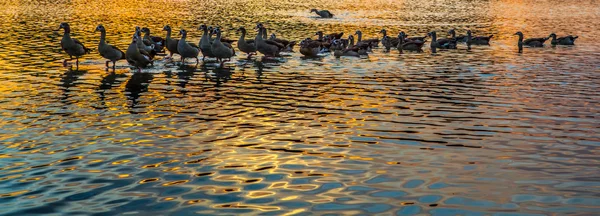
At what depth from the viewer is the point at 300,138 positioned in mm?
19484

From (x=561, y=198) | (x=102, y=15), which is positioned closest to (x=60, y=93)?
(x=561, y=198)

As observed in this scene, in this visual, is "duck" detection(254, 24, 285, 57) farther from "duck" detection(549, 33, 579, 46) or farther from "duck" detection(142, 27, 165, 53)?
"duck" detection(549, 33, 579, 46)

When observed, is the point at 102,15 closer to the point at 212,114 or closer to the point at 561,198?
the point at 212,114

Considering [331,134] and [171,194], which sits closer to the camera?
[171,194]

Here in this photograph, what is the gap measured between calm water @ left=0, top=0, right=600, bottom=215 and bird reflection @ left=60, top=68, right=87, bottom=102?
0.12 metres

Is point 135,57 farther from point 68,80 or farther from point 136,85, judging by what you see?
point 136,85

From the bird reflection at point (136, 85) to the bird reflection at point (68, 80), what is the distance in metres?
2.26

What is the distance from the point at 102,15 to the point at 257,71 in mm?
55256

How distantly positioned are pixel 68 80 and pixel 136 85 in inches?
138

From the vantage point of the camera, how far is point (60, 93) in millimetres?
27047

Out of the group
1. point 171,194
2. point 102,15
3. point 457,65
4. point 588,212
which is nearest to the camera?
point 588,212

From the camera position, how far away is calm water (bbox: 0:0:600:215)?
13.8 m

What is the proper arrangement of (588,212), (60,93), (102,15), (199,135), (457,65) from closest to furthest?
(588,212)
(199,135)
(60,93)
(457,65)
(102,15)

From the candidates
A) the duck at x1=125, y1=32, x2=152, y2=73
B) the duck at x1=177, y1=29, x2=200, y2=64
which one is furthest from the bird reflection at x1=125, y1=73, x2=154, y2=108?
the duck at x1=177, y1=29, x2=200, y2=64
